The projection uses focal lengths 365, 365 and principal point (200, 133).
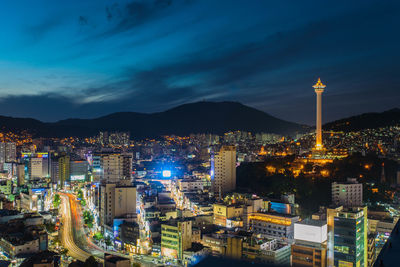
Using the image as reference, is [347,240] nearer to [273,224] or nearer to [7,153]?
[273,224]

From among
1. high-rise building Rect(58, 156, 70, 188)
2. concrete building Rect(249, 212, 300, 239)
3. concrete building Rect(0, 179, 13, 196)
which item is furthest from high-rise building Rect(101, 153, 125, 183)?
concrete building Rect(249, 212, 300, 239)

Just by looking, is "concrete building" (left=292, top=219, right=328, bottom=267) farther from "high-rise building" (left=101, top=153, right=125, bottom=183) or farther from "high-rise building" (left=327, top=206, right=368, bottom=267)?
"high-rise building" (left=101, top=153, right=125, bottom=183)

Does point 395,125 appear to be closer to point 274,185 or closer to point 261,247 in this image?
point 274,185

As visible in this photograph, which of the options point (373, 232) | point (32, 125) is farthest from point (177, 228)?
point (32, 125)

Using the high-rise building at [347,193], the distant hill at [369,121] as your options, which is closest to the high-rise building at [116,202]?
the high-rise building at [347,193]

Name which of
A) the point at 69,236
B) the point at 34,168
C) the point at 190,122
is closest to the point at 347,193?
the point at 69,236

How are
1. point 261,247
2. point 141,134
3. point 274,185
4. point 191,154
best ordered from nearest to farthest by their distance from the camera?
point 261,247 < point 274,185 < point 191,154 < point 141,134
